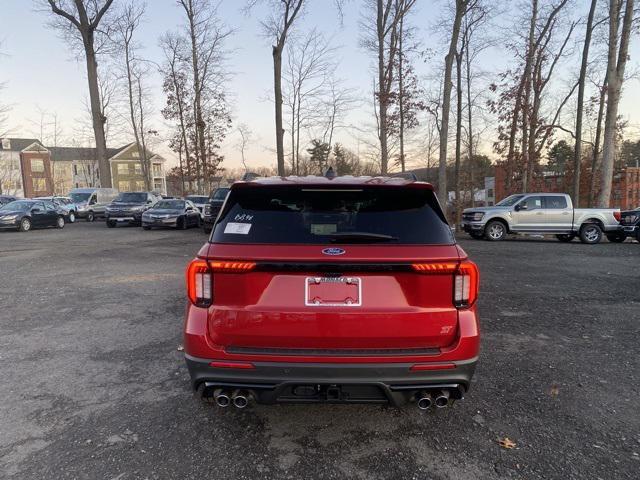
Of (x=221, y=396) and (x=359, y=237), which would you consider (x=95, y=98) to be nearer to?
(x=221, y=396)

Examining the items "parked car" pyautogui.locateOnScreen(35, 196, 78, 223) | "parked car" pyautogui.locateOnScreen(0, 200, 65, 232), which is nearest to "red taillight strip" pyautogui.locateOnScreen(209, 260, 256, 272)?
"parked car" pyautogui.locateOnScreen(0, 200, 65, 232)

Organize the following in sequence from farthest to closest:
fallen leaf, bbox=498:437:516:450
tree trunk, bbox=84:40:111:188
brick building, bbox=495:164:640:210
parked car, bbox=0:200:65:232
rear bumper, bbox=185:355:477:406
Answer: tree trunk, bbox=84:40:111:188, brick building, bbox=495:164:640:210, parked car, bbox=0:200:65:232, fallen leaf, bbox=498:437:516:450, rear bumper, bbox=185:355:477:406

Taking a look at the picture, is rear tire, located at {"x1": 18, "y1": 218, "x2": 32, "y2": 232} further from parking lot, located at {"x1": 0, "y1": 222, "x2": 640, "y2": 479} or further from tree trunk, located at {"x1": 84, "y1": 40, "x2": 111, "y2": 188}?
parking lot, located at {"x1": 0, "y1": 222, "x2": 640, "y2": 479}

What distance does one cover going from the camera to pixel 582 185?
40000mm

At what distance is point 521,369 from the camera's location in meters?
4.04

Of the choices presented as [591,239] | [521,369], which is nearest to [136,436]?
[521,369]

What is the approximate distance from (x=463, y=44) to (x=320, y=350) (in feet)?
91.2

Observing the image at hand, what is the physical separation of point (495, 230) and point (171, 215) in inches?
576

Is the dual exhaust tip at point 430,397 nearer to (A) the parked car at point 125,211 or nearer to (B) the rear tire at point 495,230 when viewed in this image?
(B) the rear tire at point 495,230

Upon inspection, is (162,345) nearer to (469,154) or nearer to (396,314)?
(396,314)

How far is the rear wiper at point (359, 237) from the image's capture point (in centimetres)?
256

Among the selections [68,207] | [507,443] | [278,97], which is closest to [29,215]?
A: [68,207]

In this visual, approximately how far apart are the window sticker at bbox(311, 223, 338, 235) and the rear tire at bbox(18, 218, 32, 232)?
2392 cm

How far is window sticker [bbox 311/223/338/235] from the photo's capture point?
2636mm
